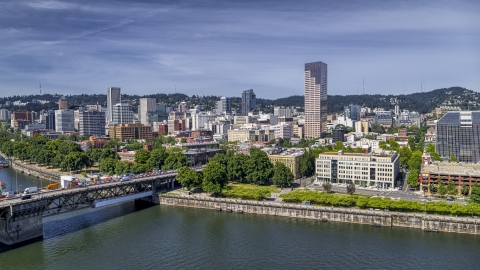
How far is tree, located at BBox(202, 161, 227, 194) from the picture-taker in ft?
131

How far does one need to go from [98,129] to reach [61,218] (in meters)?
87.6

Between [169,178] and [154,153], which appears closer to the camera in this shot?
[169,178]

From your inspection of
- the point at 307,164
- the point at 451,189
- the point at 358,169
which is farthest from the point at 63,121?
the point at 451,189

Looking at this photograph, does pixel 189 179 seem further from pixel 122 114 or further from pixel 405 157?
pixel 122 114

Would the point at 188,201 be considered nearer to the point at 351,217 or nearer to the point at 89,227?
the point at 89,227

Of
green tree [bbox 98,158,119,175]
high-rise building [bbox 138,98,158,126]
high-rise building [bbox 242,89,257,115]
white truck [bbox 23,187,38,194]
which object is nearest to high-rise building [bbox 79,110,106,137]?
high-rise building [bbox 138,98,158,126]

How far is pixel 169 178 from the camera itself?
43500 millimetres

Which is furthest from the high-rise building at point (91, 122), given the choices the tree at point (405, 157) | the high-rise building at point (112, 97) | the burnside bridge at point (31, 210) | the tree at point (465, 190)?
the tree at point (465, 190)

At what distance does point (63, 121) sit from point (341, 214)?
113059mm

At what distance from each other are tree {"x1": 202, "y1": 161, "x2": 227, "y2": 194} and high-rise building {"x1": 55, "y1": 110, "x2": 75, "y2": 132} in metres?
99.7

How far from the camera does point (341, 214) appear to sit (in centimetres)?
3381

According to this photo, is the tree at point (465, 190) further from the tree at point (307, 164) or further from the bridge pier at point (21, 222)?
the bridge pier at point (21, 222)

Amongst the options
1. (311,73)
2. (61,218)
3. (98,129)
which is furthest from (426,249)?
(98,129)

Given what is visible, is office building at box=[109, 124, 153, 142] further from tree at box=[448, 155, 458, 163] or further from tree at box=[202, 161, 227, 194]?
tree at box=[448, 155, 458, 163]
